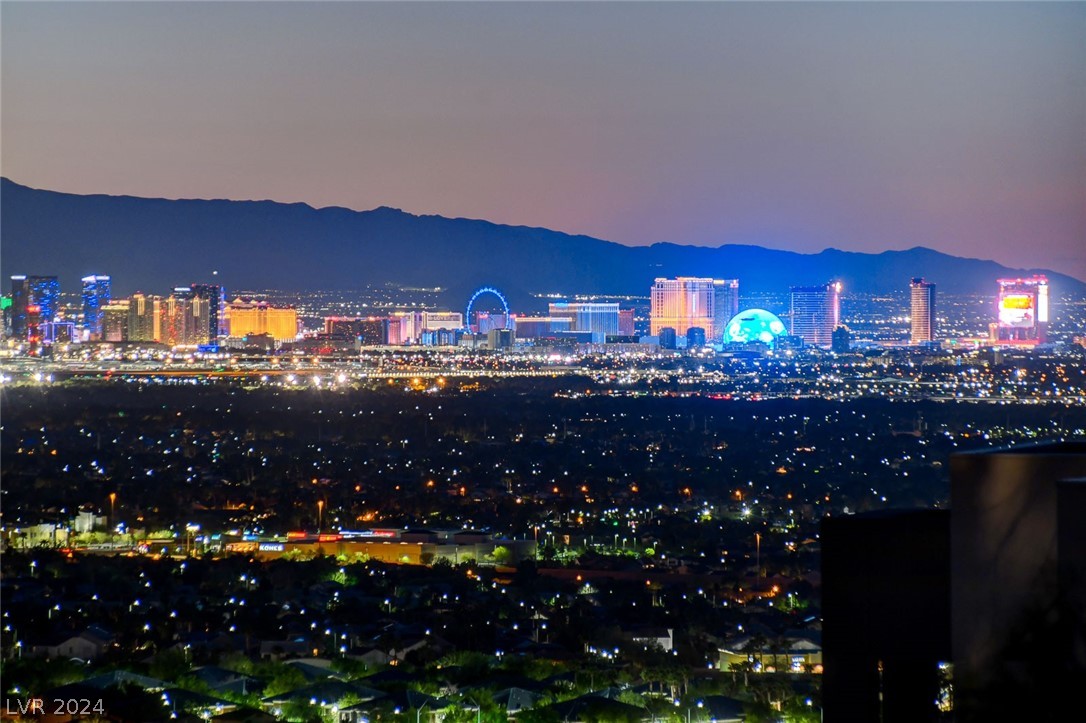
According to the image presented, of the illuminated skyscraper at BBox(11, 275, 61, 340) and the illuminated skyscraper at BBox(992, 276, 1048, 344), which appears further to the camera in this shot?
the illuminated skyscraper at BBox(992, 276, 1048, 344)

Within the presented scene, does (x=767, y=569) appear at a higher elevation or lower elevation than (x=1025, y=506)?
lower

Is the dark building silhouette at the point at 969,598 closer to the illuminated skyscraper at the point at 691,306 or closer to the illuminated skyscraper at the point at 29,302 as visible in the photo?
the illuminated skyscraper at the point at 29,302

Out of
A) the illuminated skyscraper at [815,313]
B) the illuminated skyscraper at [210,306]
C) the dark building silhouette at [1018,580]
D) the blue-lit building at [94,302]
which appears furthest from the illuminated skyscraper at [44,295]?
the dark building silhouette at [1018,580]

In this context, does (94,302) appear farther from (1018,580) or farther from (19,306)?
(1018,580)

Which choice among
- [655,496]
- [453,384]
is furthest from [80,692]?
[453,384]

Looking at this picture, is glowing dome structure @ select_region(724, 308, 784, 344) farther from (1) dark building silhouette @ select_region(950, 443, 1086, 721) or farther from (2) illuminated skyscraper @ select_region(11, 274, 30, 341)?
(1) dark building silhouette @ select_region(950, 443, 1086, 721)

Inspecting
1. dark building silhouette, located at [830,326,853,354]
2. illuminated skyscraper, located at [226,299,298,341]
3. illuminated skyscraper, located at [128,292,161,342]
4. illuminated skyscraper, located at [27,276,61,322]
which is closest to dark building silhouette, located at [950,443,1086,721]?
illuminated skyscraper, located at [27,276,61,322]

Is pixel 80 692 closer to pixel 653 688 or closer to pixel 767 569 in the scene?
pixel 653 688
